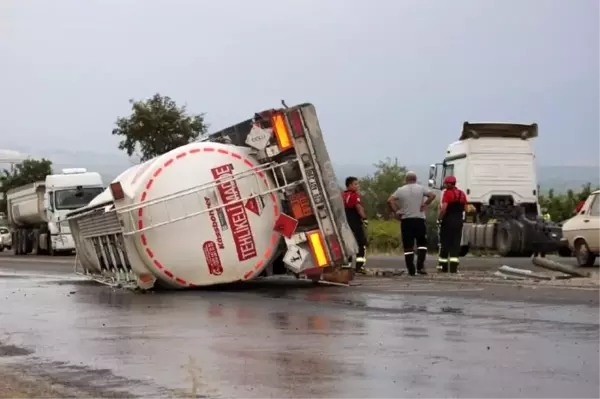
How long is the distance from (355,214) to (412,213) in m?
1.05

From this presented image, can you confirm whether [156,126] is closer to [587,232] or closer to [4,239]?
[4,239]

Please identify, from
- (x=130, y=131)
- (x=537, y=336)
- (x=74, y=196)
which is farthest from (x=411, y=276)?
(x=130, y=131)

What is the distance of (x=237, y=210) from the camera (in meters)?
15.4

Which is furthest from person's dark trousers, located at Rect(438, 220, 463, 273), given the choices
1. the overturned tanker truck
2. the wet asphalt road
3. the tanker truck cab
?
the tanker truck cab

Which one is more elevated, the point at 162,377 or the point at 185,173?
the point at 185,173

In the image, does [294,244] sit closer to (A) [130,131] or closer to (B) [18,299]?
(B) [18,299]

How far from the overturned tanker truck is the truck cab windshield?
26.0 meters

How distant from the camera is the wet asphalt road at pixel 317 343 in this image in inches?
294

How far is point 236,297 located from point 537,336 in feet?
19.6

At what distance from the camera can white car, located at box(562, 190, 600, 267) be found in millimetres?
22656

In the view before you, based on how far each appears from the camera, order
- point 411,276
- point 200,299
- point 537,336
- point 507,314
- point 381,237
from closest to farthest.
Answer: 1. point 537,336
2. point 507,314
3. point 200,299
4. point 411,276
5. point 381,237

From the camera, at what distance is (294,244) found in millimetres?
15602

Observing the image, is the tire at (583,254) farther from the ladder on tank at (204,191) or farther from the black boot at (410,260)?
the ladder on tank at (204,191)

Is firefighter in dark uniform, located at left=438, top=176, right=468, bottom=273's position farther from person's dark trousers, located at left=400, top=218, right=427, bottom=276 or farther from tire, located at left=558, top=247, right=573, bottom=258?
tire, located at left=558, top=247, right=573, bottom=258
